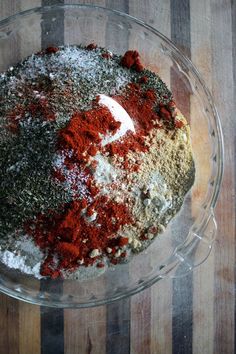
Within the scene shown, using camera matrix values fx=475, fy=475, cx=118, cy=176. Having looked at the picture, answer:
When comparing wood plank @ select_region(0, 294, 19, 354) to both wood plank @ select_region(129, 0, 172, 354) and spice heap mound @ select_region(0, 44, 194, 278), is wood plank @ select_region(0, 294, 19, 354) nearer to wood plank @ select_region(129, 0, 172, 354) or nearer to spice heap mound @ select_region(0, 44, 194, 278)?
spice heap mound @ select_region(0, 44, 194, 278)

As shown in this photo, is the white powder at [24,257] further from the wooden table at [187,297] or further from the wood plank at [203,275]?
the wood plank at [203,275]

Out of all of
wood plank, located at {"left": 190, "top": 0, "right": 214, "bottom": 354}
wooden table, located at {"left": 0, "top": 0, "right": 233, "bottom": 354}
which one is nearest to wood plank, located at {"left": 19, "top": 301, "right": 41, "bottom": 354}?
wooden table, located at {"left": 0, "top": 0, "right": 233, "bottom": 354}

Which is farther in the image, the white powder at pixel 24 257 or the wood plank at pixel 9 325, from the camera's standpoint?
the wood plank at pixel 9 325

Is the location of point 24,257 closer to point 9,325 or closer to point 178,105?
point 9,325

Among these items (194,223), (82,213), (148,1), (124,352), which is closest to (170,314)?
(124,352)

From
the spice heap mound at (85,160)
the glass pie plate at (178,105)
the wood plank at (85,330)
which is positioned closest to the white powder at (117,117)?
the spice heap mound at (85,160)

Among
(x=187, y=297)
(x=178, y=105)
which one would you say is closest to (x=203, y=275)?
(x=187, y=297)
